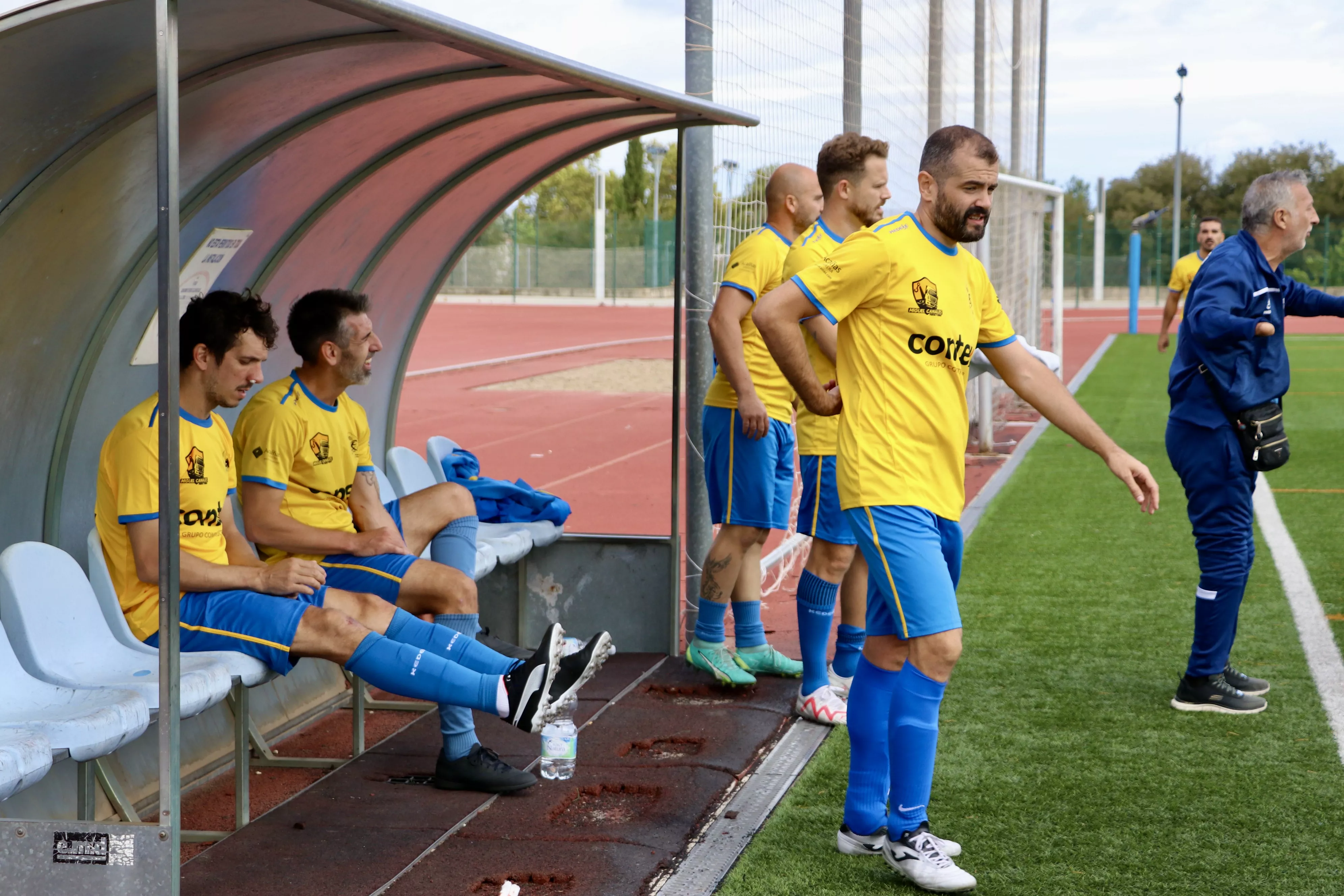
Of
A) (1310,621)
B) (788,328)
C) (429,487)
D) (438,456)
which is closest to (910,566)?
(788,328)

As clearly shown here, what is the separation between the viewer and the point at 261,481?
446 centimetres

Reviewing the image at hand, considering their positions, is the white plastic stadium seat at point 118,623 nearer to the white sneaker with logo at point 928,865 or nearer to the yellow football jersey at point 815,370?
the white sneaker with logo at point 928,865

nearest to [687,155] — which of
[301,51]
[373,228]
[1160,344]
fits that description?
[373,228]

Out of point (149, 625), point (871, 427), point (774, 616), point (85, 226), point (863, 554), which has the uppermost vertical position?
point (85, 226)

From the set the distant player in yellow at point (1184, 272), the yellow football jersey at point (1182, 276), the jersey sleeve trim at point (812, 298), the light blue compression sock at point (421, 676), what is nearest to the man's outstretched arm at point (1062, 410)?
the jersey sleeve trim at point (812, 298)

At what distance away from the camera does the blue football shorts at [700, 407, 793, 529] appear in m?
5.26

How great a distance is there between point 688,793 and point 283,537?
4.93 ft

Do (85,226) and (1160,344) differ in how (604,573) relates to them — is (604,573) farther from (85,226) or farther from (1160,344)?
(1160,344)

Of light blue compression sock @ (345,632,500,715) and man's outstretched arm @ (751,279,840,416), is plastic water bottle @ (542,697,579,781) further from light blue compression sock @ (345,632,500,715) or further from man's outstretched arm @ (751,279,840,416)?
man's outstretched arm @ (751,279,840,416)

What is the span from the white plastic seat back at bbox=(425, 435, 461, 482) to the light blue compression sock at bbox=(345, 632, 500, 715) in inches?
84.2

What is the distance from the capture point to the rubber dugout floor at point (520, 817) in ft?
12.0

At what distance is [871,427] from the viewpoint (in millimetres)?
3506

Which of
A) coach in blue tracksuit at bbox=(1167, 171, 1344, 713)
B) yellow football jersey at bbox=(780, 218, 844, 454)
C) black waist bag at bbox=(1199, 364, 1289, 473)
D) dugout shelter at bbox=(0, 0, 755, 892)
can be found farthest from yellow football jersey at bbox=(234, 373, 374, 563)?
black waist bag at bbox=(1199, 364, 1289, 473)

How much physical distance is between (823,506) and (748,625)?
85 cm
